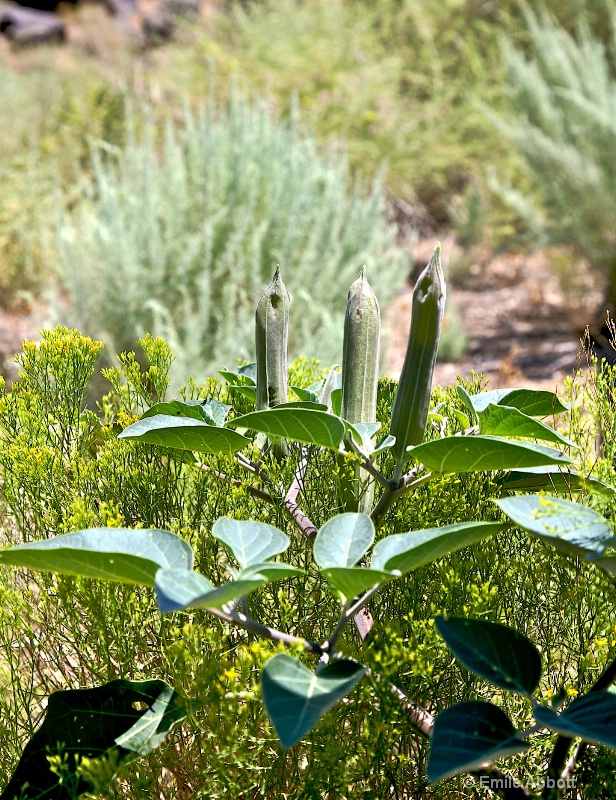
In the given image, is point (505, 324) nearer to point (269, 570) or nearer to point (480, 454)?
point (480, 454)

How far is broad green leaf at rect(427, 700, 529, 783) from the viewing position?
0.66 meters

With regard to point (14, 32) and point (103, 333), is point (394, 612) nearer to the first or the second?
point (103, 333)

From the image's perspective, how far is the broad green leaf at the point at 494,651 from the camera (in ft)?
2.50

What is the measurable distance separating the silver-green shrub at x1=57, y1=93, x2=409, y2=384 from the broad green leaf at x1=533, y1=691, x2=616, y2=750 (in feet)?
7.91

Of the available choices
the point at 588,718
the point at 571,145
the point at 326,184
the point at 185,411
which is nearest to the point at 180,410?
the point at 185,411

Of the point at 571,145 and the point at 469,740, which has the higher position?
the point at 469,740

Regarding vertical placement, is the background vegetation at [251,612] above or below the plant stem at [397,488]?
below

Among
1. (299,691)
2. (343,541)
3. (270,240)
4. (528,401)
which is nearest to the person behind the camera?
(299,691)

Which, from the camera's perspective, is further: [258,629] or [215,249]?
[215,249]

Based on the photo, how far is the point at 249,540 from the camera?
802 mm

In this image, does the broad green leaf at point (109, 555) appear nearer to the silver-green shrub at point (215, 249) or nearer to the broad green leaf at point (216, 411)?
the broad green leaf at point (216, 411)

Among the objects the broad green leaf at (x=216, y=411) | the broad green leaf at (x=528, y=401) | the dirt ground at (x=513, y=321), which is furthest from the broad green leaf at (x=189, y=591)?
the dirt ground at (x=513, y=321)

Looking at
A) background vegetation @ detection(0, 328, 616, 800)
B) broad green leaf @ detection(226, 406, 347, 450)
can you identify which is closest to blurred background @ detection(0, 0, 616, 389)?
background vegetation @ detection(0, 328, 616, 800)

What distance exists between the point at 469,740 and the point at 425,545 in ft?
0.55
